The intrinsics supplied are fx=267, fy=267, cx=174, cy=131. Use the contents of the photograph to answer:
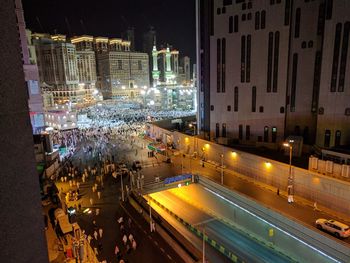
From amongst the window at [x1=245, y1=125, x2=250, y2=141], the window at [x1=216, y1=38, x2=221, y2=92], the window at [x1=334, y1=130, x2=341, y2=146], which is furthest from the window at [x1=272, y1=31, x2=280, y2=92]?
the window at [x1=334, y1=130, x2=341, y2=146]

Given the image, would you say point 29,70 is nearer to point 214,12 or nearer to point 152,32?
point 214,12

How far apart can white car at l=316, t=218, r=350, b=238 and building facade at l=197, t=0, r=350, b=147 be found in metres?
13.0

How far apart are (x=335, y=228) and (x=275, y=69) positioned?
65.5ft

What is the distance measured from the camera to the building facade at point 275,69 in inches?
1051

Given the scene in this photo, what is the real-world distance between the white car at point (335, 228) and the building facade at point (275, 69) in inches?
510

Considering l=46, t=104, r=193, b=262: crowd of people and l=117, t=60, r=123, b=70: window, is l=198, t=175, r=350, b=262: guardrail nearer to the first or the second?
l=46, t=104, r=193, b=262: crowd of people

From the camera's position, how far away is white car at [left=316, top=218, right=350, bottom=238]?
1608 centimetres

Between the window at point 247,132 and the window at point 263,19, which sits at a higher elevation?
the window at point 263,19

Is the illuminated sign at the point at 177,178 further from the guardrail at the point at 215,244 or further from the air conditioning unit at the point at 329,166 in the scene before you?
the air conditioning unit at the point at 329,166

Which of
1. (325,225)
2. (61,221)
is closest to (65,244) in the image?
(61,221)

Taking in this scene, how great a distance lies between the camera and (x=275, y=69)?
3117 centimetres

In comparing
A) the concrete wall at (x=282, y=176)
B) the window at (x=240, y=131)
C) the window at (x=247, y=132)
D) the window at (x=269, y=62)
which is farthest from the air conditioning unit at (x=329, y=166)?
the window at (x=240, y=131)

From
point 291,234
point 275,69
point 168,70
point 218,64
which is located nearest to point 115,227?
point 291,234

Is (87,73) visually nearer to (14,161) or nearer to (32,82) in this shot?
(32,82)
